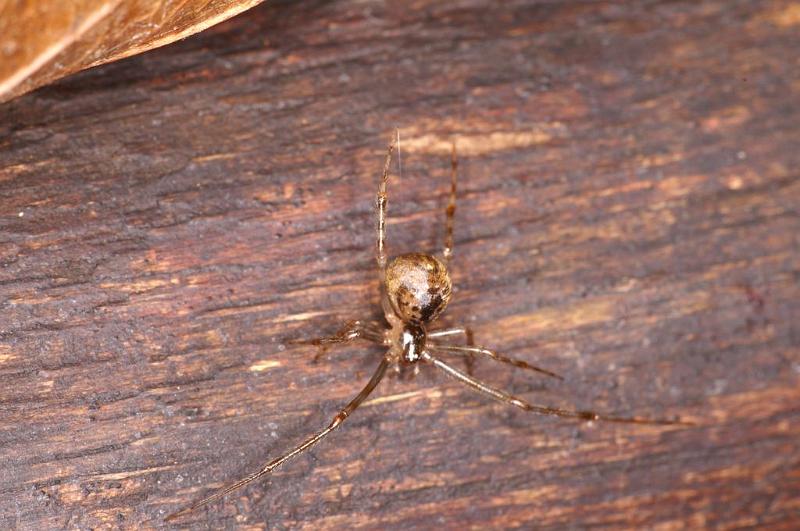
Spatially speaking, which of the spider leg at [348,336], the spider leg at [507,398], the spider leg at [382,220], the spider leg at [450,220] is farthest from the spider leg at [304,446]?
the spider leg at [450,220]

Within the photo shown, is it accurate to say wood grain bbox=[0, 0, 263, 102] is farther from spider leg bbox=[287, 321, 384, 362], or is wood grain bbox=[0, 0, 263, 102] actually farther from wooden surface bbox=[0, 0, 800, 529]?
spider leg bbox=[287, 321, 384, 362]

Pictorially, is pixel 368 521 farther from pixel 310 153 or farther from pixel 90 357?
pixel 310 153

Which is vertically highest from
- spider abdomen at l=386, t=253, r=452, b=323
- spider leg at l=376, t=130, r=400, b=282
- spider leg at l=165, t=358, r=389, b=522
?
spider leg at l=376, t=130, r=400, b=282

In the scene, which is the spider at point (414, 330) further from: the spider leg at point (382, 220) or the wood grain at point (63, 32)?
the wood grain at point (63, 32)

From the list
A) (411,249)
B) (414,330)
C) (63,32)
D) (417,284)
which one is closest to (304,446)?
(414,330)

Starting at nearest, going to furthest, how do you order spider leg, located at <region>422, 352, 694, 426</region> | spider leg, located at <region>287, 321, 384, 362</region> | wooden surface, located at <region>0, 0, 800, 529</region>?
wooden surface, located at <region>0, 0, 800, 529</region> → spider leg, located at <region>287, 321, 384, 362</region> → spider leg, located at <region>422, 352, 694, 426</region>

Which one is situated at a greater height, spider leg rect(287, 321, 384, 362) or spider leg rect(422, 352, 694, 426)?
spider leg rect(287, 321, 384, 362)

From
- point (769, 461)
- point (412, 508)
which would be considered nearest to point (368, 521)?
point (412, 508)

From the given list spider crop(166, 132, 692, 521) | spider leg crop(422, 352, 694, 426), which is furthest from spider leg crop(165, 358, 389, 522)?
spider leg crop(422, 352, 694, 426)
